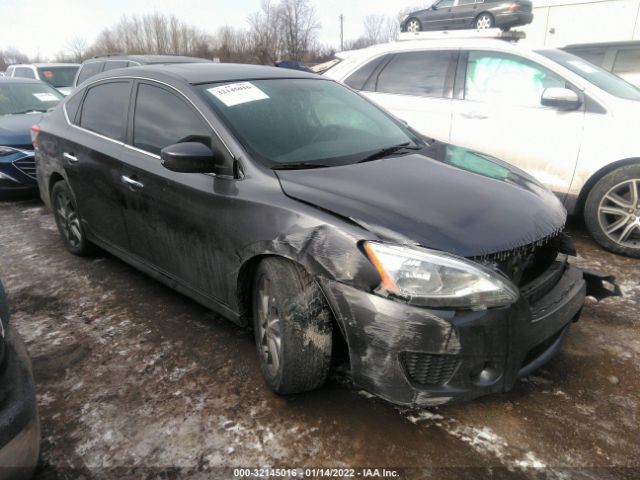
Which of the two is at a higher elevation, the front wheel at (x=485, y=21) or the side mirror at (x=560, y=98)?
the front wheel at (x=485, y=21)

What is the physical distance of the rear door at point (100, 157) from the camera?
10.3 feet

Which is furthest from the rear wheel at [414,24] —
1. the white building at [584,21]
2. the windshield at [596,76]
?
the windshield at [596,76]

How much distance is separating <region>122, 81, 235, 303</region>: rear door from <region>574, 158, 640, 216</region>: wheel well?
3.09m

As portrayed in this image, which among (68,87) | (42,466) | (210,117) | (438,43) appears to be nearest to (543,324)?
(210,117)

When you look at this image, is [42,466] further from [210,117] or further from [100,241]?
[100,241]

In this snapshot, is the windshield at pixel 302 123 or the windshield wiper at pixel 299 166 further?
the windshield at pixel 302 123

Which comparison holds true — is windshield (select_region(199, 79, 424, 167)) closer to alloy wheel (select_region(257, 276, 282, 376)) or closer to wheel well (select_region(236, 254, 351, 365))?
wheel well (select_region(236, 254, 351, 365))

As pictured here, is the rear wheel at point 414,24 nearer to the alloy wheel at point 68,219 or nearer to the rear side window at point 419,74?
the rear side window at point 419,74

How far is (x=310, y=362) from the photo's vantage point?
6.86 feet

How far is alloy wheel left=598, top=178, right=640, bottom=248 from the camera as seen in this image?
373 centimetres

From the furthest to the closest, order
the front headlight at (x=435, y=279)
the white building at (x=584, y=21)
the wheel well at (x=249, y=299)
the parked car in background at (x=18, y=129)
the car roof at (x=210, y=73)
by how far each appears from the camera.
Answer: the white building at (x=584, y=21)
the parked car in background at (x=18, y=129)
the car roof at (x=210, y=73)
the wheel well at (x=249, y=299)
the front headlight at (x=435, y=279)

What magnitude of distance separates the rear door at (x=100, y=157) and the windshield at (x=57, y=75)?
31.8 ft

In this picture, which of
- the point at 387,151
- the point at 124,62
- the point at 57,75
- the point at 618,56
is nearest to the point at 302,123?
the point at 387,151

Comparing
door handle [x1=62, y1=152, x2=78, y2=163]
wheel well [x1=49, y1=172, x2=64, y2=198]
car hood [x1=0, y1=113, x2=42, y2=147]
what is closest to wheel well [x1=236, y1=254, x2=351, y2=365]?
door handle [x1=62, y1=152, x2=78, y2=163]
